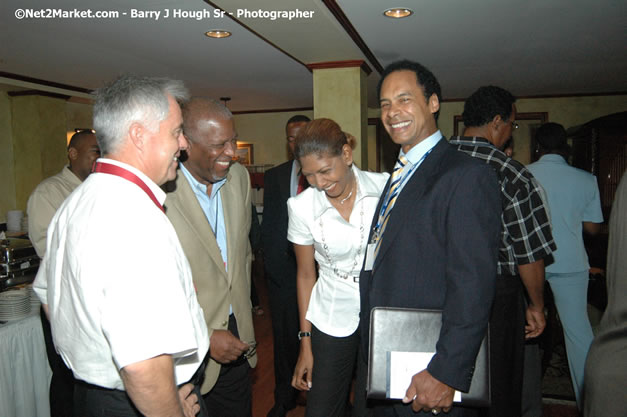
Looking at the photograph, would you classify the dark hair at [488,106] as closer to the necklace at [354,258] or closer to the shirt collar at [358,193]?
the shirt collar at [358,193]

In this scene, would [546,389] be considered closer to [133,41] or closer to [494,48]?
[494,48]

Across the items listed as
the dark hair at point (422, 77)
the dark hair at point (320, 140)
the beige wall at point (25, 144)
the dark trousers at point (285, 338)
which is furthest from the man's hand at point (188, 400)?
the beige wall at point (25, 144)

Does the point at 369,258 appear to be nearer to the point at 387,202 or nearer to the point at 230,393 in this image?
the point at 387,202

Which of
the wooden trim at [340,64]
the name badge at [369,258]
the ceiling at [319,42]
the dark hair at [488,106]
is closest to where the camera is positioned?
the name badge at [369,258]

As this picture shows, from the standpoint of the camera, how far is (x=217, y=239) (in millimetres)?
1915

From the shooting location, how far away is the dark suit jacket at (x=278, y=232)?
2908mm

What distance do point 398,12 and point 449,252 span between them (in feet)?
9.80

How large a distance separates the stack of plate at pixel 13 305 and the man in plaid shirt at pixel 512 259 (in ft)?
A: 8.60

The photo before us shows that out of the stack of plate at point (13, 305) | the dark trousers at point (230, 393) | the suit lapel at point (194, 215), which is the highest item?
the suit lapel at point (194, 215)

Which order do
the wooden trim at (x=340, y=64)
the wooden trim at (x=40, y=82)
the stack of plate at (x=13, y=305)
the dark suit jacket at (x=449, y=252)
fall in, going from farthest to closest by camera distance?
1. the wooden trim at (x=40, y=82)
2. the wooden trim at (x=340, y=64)
3. the stack of plate at (x=13, y=305)
4. the dark suit jacket at (x=449, y=252)

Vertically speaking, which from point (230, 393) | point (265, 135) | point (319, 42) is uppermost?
point (319, 42)

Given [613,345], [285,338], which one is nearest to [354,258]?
[613,345]

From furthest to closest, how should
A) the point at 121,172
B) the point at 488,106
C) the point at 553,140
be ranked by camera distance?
the point at 553,140
the point at 488,106
the point at 121,172

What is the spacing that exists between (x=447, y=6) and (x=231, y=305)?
298 centimetres
